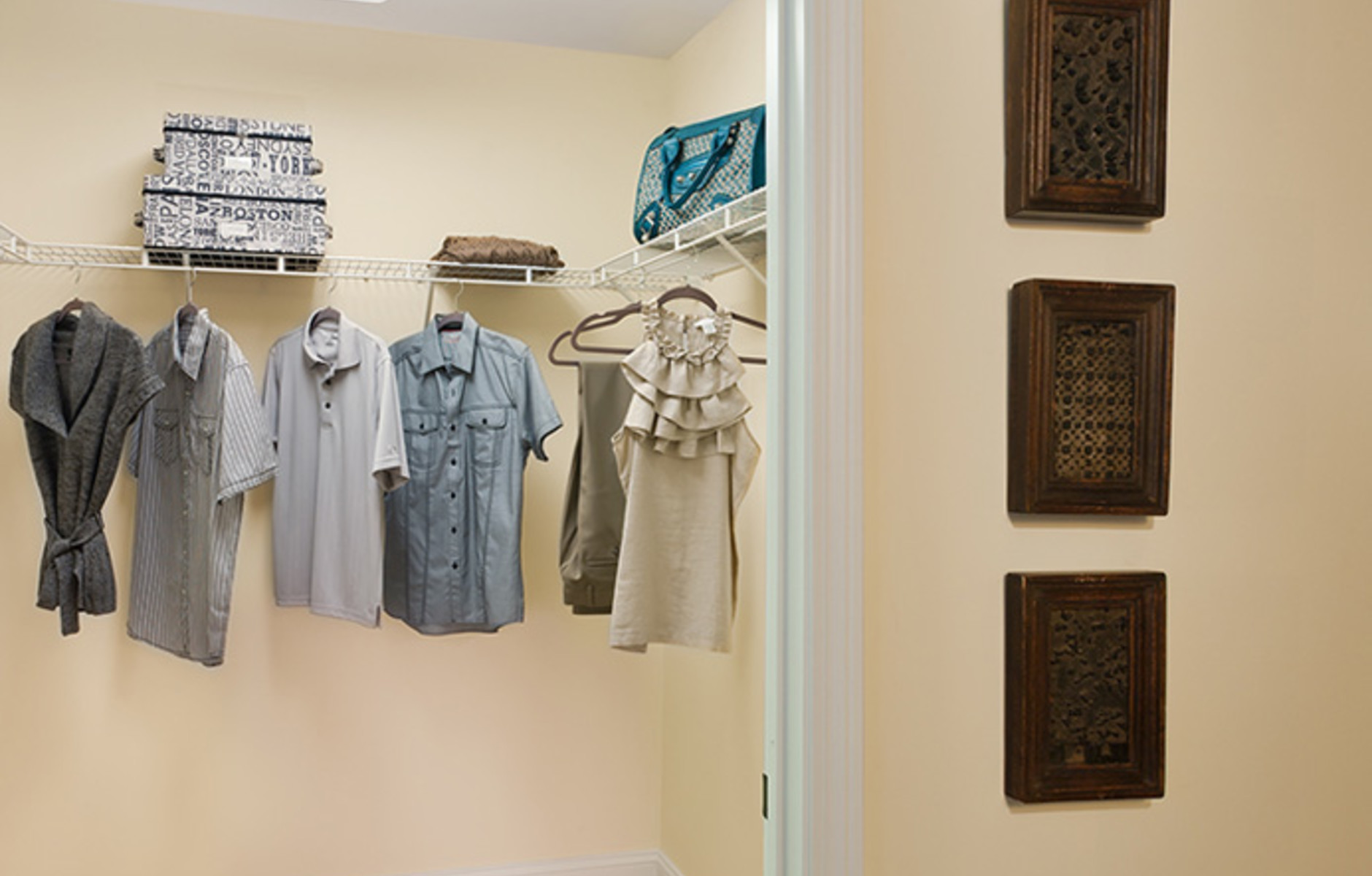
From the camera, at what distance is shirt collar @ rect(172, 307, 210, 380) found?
3088 mm

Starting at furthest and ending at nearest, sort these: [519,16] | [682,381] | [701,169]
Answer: [519,16] → [701,169] → [682,381]

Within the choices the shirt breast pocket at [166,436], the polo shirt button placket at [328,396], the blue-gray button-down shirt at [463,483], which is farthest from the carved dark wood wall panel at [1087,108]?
the shirt breast pocket at [166,436]

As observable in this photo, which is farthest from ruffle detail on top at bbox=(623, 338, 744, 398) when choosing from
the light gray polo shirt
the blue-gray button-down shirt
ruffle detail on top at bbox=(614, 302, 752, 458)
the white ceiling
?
the white ceiling

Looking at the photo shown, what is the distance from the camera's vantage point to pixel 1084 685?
58.5 inches

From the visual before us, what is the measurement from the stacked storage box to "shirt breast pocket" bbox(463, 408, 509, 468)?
1.92 feet

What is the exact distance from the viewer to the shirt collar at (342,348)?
3268 mm

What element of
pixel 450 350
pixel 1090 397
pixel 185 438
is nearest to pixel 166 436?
pixel 185 438

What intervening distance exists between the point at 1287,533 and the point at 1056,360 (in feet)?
1.33

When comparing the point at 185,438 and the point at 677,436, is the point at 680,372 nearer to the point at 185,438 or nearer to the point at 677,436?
the point at 677,436

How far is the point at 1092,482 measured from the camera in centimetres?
147

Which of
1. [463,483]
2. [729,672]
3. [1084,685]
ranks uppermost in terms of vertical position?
[463,483]

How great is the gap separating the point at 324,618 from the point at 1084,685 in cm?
257

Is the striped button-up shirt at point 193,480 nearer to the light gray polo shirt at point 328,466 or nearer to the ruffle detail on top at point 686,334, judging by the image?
the light gray polo shirt at point 328,466

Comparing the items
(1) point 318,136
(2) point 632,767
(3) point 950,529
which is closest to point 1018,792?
(3) point 950,529
